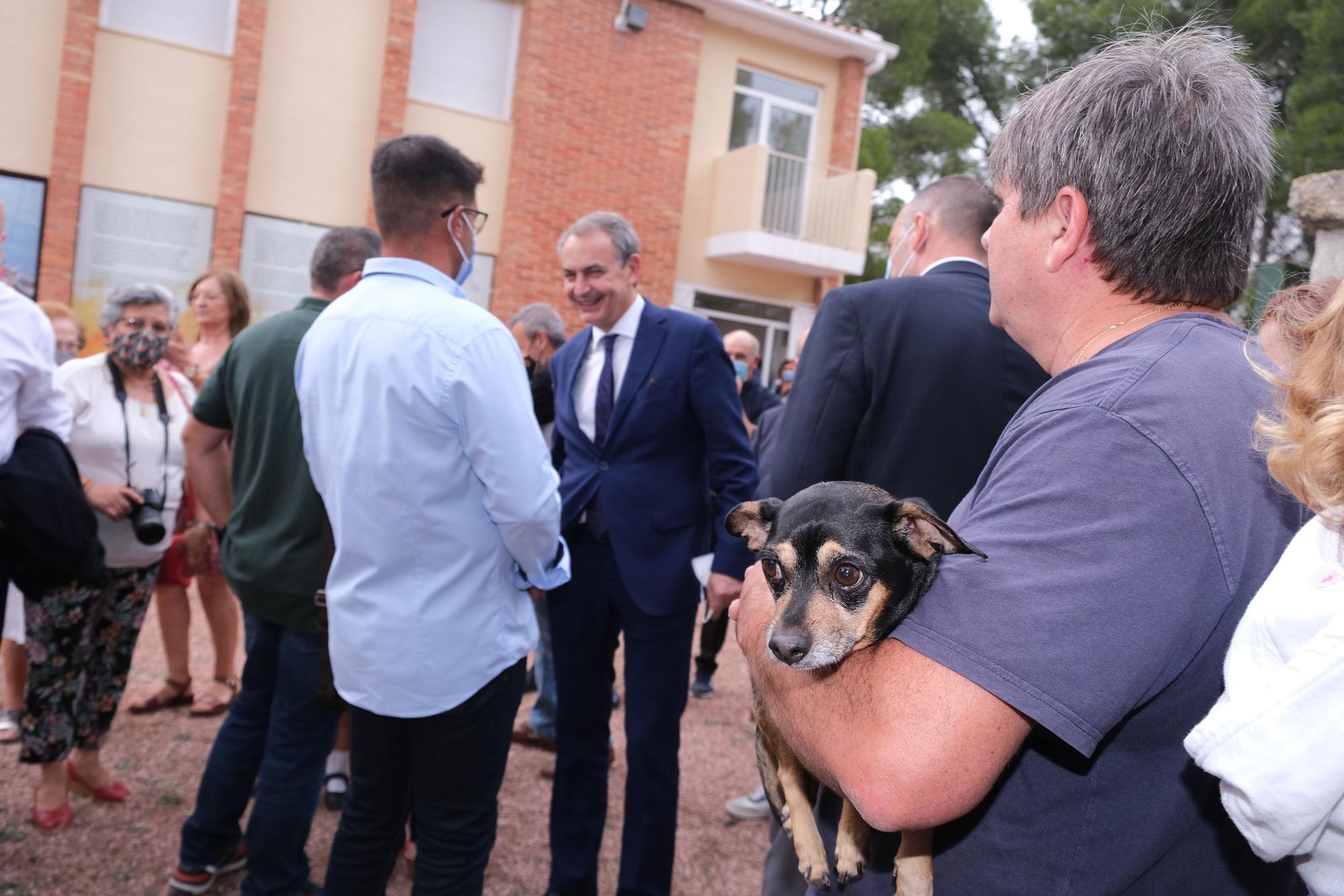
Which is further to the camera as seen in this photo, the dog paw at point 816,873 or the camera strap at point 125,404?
the camera strap at point 125,404

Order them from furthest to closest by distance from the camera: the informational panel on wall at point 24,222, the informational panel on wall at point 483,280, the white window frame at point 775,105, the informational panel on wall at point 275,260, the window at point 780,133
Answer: the white window frame at point 775,105, the window at point 780,133, the informational panel on wall at point 483,280, the informational panel on wall at point 275,260, the informational panel on wall at point 24,222

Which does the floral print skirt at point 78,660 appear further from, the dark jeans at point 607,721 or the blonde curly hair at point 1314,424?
the blonde curly hair at point 1314,424

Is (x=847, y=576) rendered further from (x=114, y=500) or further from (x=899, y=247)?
(x=114, y=500)

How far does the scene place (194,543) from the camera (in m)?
5.08

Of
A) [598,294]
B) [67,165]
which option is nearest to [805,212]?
[67,165]

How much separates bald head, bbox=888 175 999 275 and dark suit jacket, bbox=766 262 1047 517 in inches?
8.5

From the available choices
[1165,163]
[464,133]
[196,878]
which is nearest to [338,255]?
[196,878]

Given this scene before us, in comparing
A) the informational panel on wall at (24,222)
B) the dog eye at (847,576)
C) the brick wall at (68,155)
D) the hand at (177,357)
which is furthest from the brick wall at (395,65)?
the dog eye at (847,576)

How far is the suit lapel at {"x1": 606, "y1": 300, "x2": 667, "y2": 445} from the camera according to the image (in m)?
3.97

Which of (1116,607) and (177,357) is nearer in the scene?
(1116,607)

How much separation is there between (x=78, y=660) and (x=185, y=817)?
886 mm

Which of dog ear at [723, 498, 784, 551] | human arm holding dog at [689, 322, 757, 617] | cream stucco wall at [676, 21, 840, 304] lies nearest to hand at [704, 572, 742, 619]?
human arm holding dog at [689, 322, 757, 617]

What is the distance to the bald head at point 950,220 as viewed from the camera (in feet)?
A: 10.7

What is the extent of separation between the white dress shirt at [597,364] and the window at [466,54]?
34.6 feet
